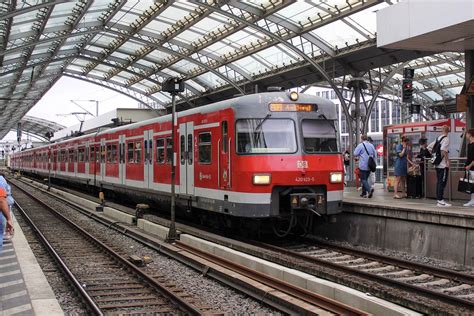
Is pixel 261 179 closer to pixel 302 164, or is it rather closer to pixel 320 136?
pixel 302 164

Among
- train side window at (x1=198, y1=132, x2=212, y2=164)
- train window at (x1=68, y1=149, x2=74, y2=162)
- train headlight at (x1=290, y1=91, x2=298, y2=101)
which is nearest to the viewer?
train headlight at (x1=290, y1=91, x2=298, y2=101)

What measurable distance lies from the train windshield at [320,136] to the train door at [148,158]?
6.35 meters

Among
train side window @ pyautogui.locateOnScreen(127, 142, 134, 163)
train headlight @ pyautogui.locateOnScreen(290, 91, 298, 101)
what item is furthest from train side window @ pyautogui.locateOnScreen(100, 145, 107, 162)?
train headlight @ pyautogui.locateOnScreen(290, 91, 298, 101)

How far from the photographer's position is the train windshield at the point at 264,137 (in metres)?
10.5

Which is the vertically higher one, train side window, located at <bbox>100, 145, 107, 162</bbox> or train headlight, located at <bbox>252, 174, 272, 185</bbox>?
train side window, located at <bbox>100, 145, 107, 162</bbox>

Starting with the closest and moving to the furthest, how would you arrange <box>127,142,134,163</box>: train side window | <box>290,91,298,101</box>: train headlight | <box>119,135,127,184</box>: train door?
<box>290,91,298,101</box>: train headlight < <box>127,142,134,163</box>: train side window < <box>119,135,127,184</box>: train door

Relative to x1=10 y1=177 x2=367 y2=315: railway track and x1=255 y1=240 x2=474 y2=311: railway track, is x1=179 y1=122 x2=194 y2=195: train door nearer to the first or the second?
x1=255 y1=240 x2=474 y2=311: railway track

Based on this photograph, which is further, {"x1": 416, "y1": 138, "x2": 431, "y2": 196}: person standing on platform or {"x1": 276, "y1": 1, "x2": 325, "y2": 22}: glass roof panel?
{"x1": 276, "y1": 1, "x2": 325, "y2": 22}: glass roof panel

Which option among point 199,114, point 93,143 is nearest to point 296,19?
point 93,143

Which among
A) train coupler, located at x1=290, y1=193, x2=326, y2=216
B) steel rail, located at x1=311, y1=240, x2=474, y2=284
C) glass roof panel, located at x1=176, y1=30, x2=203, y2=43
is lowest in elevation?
steel rail, located at x1=311, y1=240, x2=474, y2=284

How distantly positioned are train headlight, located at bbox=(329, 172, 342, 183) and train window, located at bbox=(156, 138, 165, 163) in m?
5.52

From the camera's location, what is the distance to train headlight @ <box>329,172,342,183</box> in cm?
1108

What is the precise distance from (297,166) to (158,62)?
2880 cm

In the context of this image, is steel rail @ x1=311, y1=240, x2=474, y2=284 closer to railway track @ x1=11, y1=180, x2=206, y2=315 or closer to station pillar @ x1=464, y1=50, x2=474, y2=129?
railway track @ x1=11, y1=180, x2=206, y2=315
